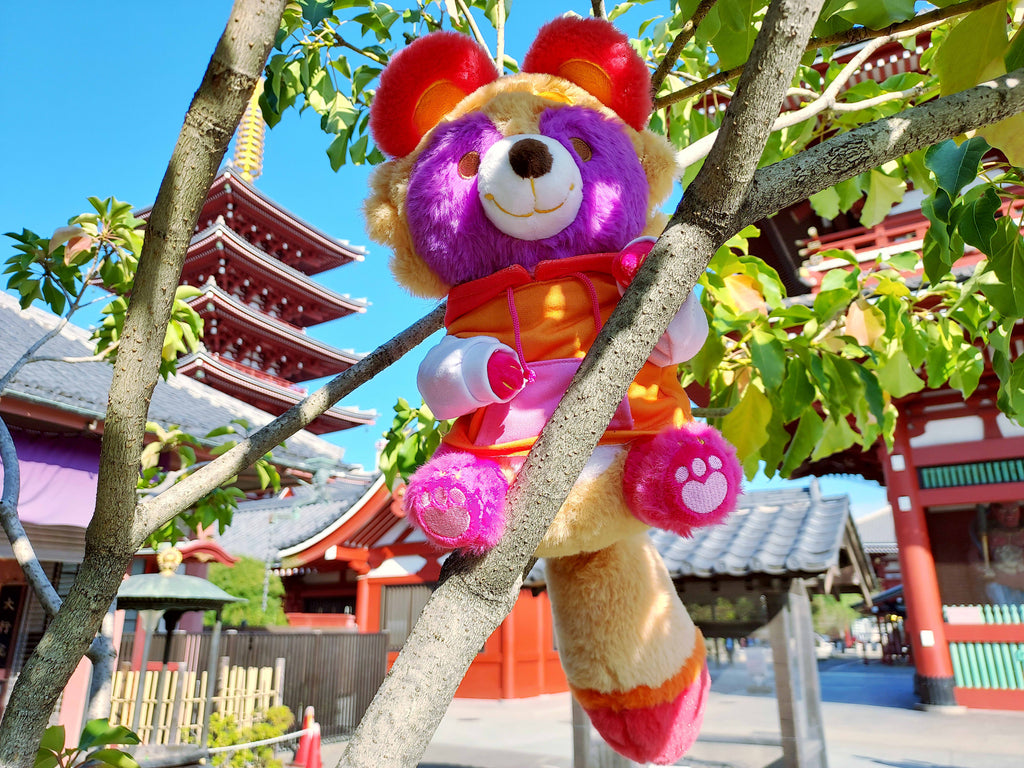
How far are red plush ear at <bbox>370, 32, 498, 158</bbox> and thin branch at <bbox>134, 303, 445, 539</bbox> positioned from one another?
33 cm

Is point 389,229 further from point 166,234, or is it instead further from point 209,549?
point 209,549

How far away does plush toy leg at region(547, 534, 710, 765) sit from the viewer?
113 cm


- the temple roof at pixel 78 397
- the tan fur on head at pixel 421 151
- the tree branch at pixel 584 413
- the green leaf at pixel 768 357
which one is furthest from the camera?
the temple roof at pixel 78 397

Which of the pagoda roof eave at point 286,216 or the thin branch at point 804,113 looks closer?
the thin branch at point 804,113

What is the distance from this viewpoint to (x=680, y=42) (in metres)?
1.30

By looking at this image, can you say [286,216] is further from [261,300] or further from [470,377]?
[470,377]

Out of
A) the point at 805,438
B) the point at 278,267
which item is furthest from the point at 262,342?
the point at 805,438

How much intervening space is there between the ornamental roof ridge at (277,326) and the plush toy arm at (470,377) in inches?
546

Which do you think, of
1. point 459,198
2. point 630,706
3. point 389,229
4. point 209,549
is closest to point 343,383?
point 389,229

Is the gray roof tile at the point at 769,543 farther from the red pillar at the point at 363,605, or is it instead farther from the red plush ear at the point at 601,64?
the red pillar at the point at 363,605

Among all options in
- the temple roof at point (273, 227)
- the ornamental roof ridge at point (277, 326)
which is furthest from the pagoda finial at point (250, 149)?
the ornamental roof ridge at point (277, 326)

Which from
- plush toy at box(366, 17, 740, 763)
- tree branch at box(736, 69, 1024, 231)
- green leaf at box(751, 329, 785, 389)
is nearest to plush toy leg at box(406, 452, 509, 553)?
plush toy at box(366, 17, 740, 763)

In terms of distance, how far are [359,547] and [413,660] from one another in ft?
37.3

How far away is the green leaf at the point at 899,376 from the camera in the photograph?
2.12 m
